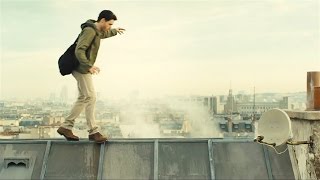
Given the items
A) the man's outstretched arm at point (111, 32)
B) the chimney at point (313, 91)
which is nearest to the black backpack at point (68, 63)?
the man's outstretched arm at point (111, 32)

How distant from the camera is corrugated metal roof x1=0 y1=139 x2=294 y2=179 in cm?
707

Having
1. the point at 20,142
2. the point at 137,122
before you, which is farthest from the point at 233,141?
the point at 137,122

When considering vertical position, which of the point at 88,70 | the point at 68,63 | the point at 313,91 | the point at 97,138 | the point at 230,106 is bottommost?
the point at 97,138

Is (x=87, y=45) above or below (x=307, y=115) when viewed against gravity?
above

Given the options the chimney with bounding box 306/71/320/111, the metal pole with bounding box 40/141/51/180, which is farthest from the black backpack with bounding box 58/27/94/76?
the chimney with bounding box 306/71/320/111

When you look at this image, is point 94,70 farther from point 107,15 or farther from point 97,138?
point 97,138

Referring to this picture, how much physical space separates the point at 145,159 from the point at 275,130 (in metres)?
2.06

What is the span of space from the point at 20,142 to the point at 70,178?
1202 millimetres

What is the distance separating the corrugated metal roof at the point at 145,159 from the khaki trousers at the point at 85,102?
322mm

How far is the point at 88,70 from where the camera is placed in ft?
24.3

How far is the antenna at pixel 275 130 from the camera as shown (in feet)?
21.7

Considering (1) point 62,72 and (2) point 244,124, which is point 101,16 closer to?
(1) point 62,72

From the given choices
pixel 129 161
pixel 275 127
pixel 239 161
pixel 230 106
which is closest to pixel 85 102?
pixel 129 161

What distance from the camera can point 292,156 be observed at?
7.20 m
